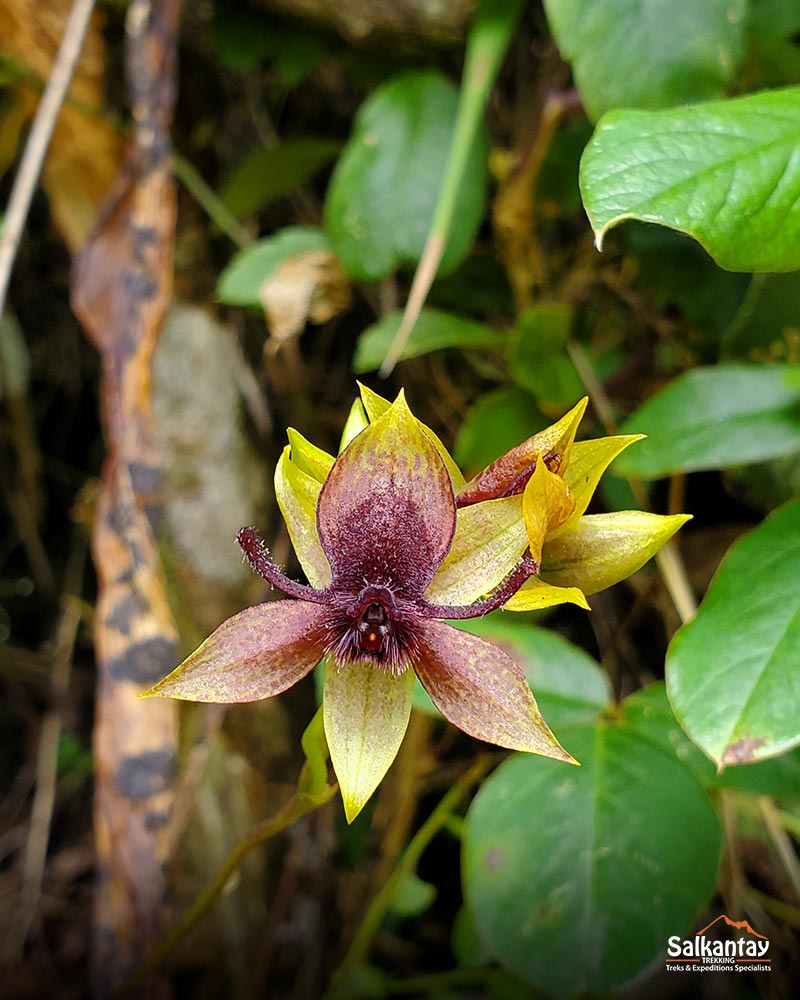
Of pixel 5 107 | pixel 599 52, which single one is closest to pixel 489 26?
pixel 599 52

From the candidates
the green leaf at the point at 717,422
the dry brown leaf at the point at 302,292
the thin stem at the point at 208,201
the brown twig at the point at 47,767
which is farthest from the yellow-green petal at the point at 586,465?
the brown twig at the point at 47,767

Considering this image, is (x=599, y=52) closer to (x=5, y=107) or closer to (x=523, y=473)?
(x=523, y=473)

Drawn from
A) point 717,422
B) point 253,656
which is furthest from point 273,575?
point 717,422

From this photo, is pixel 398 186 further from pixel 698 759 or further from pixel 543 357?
pixel 698 759

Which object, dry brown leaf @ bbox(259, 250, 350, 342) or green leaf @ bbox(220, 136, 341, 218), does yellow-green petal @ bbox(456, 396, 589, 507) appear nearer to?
dry brown leaf @ bbox(259, 250, 350, 342)

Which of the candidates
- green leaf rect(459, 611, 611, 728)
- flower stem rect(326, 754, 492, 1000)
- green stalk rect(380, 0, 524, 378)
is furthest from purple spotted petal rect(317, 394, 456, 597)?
flower stem rect(326, 754, 492, 1000)
